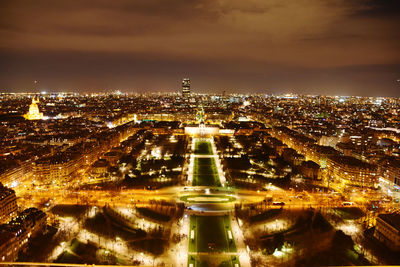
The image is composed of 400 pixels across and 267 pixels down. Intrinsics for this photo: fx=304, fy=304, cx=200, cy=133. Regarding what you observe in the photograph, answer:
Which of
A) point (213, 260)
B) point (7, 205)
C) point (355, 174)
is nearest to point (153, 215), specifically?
point (213, 260)

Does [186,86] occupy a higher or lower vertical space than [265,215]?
higher

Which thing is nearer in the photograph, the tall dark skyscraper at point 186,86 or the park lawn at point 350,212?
the park lawn at point 350,212

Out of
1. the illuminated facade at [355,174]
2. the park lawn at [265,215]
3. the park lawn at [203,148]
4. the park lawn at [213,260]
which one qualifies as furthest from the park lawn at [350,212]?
the park lawn at [203,148]

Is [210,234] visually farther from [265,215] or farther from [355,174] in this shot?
[355,174]

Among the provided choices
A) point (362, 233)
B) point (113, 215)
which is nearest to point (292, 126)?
point (362, 233)

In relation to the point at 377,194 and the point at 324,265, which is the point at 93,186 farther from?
the point at 377,194

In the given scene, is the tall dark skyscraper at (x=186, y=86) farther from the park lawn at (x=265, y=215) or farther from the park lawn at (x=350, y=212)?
the park lawn at (x=265, y=215)
